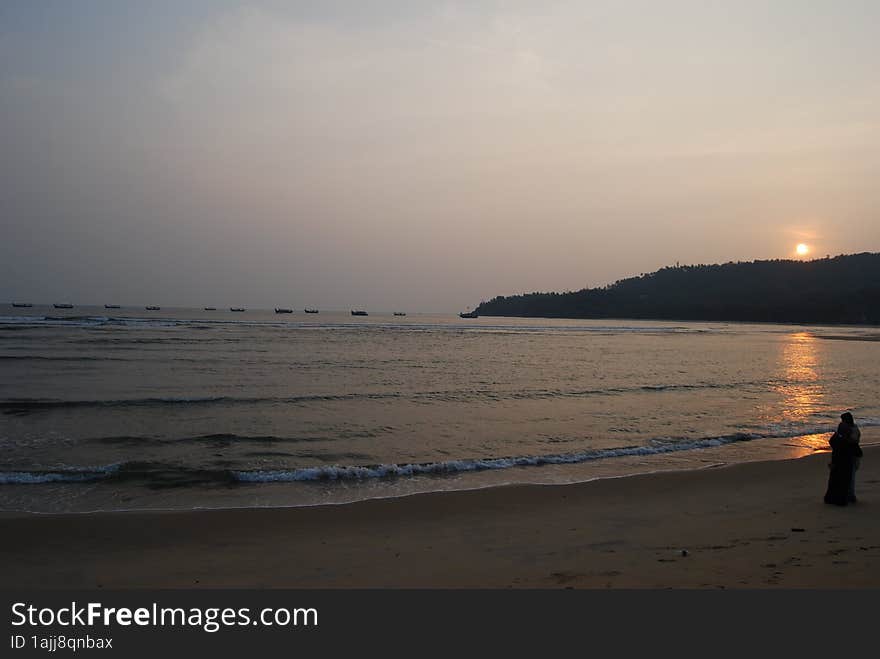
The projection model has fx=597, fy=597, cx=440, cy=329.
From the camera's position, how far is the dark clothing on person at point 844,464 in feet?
30.4

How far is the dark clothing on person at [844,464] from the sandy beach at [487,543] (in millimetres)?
228

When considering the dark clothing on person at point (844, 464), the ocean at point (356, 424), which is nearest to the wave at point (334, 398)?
the ocean at point (356, 424)

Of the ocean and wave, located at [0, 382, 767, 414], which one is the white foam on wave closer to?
the ocean

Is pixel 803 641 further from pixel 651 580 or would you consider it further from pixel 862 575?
pixel 862 575

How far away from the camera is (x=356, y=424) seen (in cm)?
1723

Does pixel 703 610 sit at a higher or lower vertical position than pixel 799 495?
higher

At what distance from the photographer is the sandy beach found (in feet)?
21.2

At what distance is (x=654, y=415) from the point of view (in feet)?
64.6

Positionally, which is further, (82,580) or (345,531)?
(345,531)

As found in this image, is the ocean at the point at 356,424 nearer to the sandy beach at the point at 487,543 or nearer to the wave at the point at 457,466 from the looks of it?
the wave at the point at 457,466

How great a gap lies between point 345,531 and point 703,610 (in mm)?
5154

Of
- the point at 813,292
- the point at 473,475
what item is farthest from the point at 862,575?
the point at 813,292

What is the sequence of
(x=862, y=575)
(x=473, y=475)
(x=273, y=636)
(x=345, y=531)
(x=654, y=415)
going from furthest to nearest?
(x=654, y=415), (x=473, y=475), (x=345, y=531), (x=862, y=575), (x=273, y=636)

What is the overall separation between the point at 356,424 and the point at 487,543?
32.1 feet
